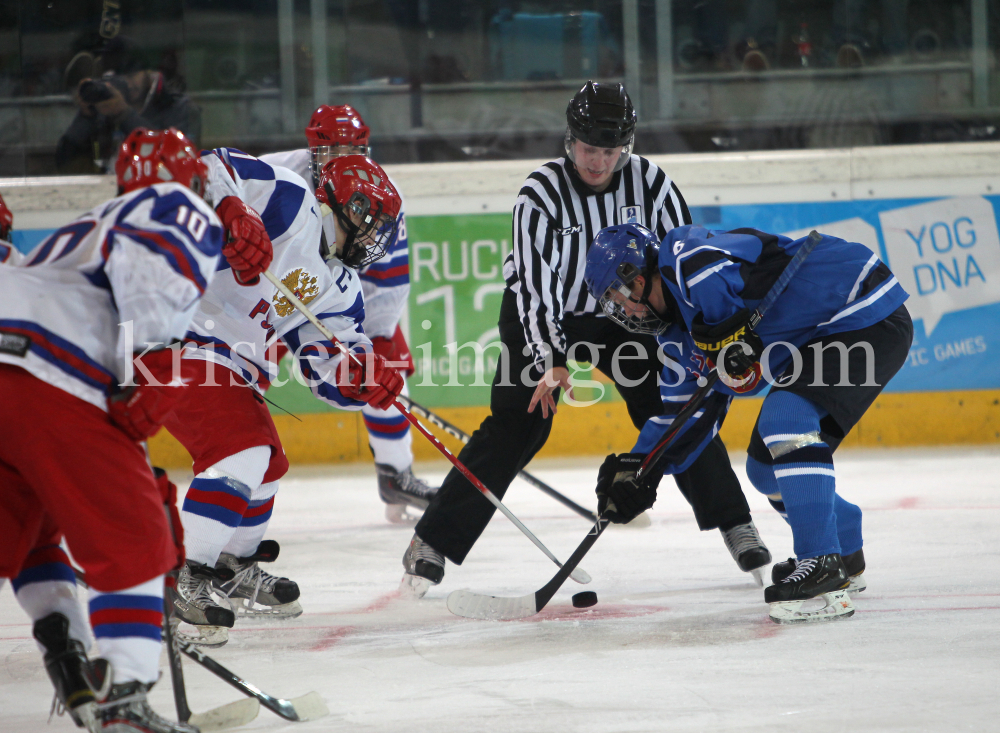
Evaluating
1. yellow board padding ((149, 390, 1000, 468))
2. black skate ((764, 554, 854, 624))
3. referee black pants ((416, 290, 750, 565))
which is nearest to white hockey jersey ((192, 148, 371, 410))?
referee black pants ((416, 290, 750, 565))

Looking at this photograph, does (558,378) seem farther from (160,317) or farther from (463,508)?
(160,317)

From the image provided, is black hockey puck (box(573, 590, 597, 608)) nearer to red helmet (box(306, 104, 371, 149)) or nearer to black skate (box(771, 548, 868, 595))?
black skate (box(771, 548, 868, 595))

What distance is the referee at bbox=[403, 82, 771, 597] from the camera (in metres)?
2.60

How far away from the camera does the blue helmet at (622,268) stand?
2289 millimetres

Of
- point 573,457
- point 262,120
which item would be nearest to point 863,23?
point 573,457

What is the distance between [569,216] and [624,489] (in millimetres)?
743

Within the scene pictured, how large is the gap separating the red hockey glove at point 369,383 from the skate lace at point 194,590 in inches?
20.7

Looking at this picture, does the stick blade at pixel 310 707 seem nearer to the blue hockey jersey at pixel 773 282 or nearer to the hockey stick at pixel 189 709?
the hockey stick at pixel 189 709

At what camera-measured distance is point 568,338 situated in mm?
2781

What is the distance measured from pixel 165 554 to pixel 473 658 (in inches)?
31.1

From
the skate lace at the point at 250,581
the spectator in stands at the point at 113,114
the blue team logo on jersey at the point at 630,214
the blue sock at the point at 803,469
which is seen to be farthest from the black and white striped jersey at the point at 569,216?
the spectator in stands at the point at 113,114

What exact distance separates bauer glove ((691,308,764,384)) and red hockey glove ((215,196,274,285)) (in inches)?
36.2

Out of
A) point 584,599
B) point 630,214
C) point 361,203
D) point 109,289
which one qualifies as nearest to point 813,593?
point 584,599

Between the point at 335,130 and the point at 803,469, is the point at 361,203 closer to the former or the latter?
the point at 803,469
